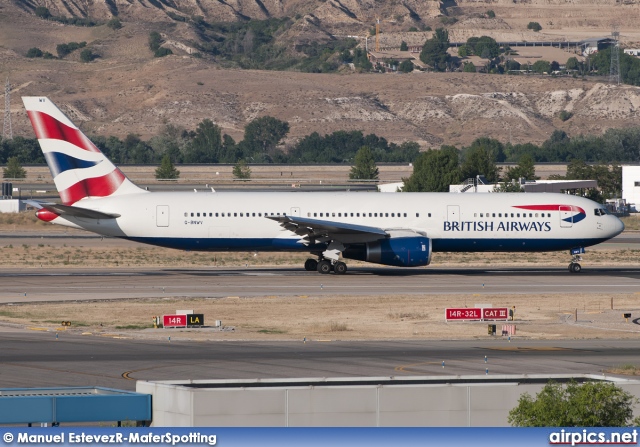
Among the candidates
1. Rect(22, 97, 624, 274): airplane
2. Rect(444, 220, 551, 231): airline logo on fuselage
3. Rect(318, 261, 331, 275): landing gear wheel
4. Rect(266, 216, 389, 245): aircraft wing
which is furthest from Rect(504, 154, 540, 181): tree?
Rect(266, 216, 389, 245): aircraft wing

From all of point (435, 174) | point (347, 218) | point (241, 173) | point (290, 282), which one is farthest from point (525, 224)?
point (241, 173)

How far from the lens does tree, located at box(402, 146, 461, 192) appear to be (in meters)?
122

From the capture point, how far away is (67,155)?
196 ft

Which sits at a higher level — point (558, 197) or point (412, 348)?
point (558, 197)

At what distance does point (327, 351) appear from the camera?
119ft

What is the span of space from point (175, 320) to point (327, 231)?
18.1 meters

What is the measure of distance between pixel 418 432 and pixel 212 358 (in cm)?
2108

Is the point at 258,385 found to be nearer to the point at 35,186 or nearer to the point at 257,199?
the point at 257,199

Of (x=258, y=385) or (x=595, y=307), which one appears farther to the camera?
(x=595, y=307)

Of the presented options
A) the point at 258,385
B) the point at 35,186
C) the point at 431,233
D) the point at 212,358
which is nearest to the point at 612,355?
the point at 212,358

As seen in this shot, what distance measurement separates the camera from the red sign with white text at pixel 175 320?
137ft

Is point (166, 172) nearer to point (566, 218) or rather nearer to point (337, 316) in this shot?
point (566, 218)

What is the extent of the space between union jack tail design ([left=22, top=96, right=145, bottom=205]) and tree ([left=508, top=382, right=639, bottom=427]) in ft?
145

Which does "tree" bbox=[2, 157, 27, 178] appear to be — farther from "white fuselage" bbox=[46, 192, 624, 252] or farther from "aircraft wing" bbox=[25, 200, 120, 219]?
"aircraft wing" bbox=[25, 200, 120, 219]
